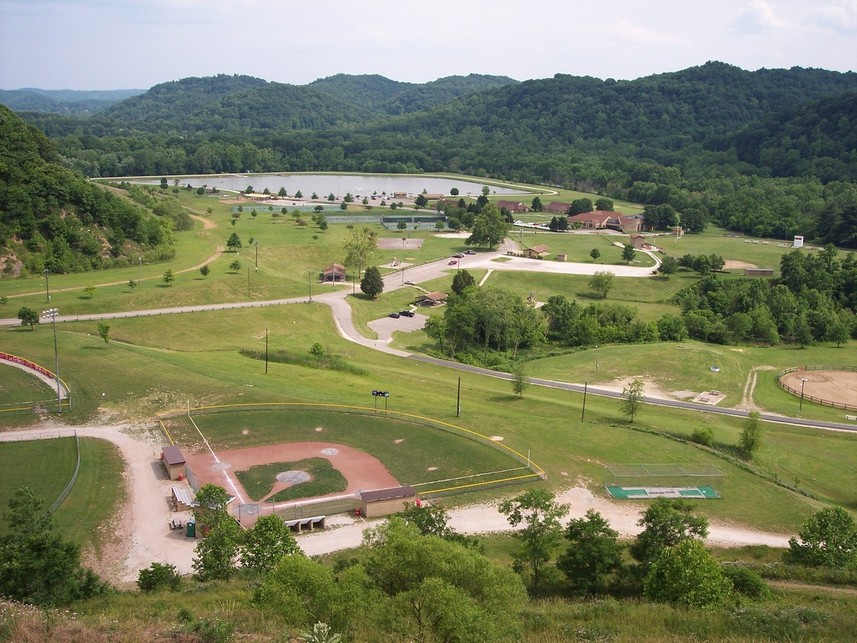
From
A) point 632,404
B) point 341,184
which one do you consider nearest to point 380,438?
point 632,404

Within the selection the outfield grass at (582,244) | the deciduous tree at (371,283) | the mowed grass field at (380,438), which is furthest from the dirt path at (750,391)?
the deciduous tree at (371,283)

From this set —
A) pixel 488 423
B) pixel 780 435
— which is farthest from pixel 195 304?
pixel 780 435

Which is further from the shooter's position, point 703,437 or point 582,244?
point 582,244

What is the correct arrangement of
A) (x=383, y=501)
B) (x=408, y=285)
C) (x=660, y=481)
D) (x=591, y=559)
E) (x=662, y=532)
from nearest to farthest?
(x=591, y=559) < (x=662, y=532) < (x=383, y=501) < (x=660, y=481) < (x=408, y=285)

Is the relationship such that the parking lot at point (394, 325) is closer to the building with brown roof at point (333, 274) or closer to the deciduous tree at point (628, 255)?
the building with brown roof at point (333, 274)

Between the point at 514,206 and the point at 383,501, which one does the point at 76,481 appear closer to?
the point at 383,501
